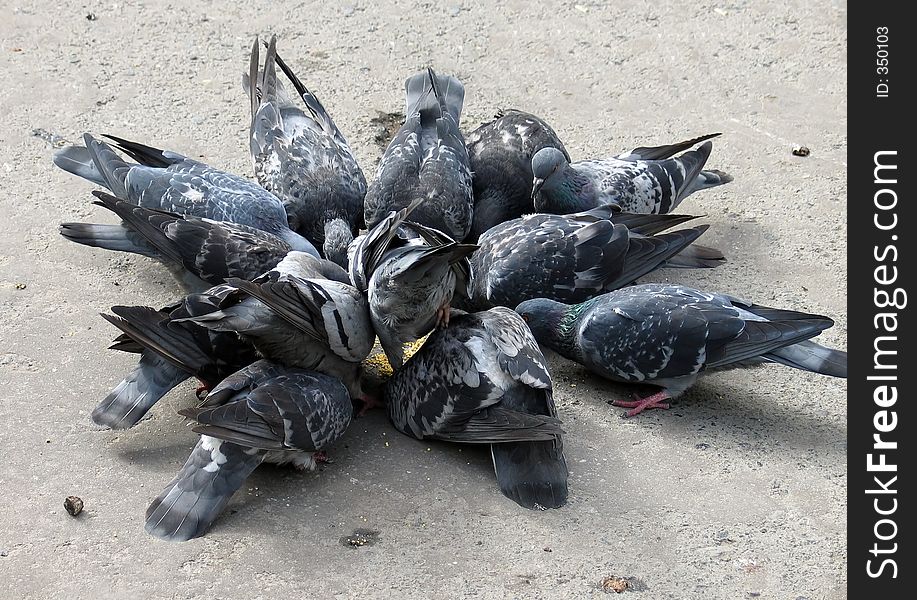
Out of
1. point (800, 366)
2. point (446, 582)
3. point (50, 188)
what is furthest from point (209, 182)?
point (800, 366)

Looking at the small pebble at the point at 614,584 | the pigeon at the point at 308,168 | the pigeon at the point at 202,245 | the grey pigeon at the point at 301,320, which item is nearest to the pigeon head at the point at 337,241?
the pigeon at the point at 308,168

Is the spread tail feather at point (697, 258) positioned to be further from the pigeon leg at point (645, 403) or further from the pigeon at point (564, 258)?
the pigeon leg at point (645, 403)

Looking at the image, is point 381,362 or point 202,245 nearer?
point 202,245

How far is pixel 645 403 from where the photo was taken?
509 cm

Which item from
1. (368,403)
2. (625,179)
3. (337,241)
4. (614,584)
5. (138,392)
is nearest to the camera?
(614,584)

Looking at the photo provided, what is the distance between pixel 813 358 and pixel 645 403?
797 mm

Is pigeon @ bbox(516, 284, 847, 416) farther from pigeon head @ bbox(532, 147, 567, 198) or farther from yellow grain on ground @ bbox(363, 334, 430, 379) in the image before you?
pigeon head @ bbox(532, 147, 567, 198)

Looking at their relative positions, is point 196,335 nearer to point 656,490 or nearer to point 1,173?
point 656,490

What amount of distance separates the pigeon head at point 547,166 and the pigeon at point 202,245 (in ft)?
4.95

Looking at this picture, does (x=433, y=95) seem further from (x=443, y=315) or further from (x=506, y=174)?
(x=443, y=315)

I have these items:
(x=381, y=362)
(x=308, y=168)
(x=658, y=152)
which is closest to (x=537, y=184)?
(x=658, y=152)

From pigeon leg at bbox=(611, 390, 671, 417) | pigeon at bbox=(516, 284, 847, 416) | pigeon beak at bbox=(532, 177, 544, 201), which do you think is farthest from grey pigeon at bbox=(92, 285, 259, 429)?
pigeon beak at bbox=(532, 177, 544, 201)

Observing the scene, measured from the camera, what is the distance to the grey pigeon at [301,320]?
4.41 m

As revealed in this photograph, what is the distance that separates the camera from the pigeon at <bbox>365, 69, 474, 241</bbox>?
19.4ft
